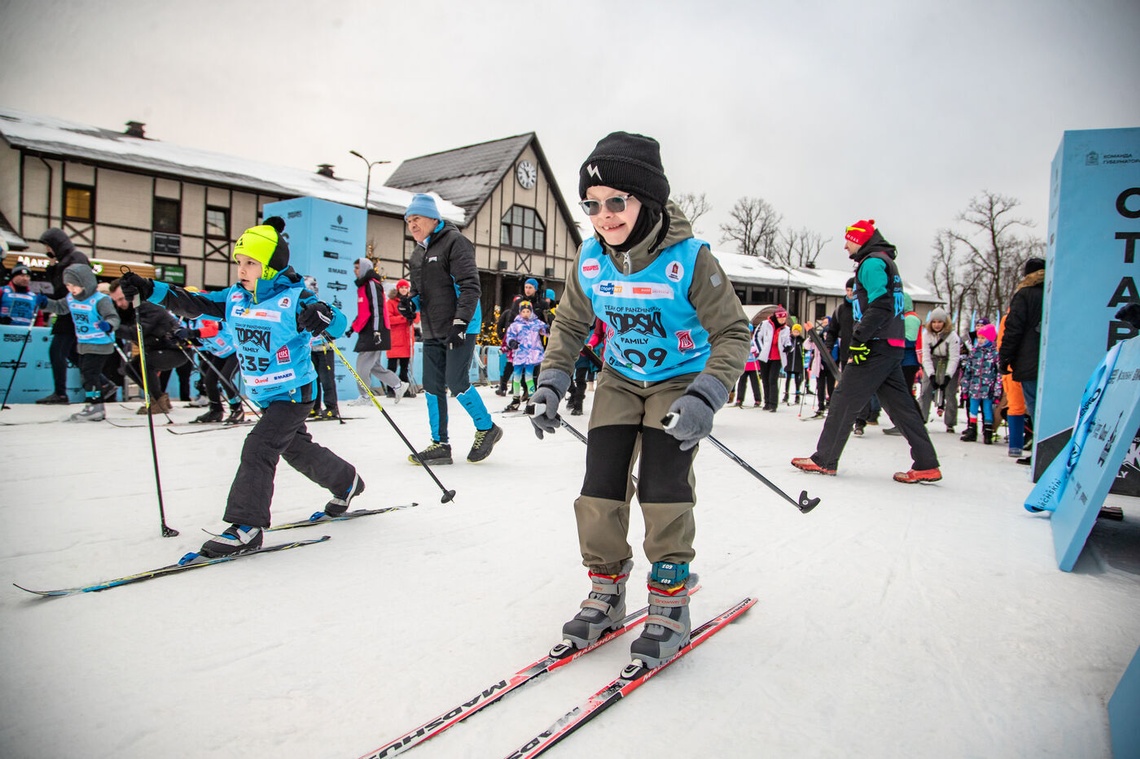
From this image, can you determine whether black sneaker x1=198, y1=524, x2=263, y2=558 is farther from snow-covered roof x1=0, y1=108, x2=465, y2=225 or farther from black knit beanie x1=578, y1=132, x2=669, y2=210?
snow-covered roof x1=0, y1=108, x2=465, y2=225

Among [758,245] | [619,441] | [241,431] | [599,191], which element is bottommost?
[241,431]

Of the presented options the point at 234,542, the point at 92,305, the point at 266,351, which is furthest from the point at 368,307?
the point at 234,542

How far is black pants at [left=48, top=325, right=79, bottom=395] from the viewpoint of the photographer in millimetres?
8562

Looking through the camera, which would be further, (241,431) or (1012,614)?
(241,431)

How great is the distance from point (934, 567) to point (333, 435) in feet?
19.0

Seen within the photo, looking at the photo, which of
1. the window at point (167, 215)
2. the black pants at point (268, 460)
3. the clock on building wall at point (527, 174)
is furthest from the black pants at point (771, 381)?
the clock on building wall at point (527, 174)

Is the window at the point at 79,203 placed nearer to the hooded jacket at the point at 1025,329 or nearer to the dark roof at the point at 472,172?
the dark roof at the point at 472,172

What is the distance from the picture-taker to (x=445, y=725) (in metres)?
1.72

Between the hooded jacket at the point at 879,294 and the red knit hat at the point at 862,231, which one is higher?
the red knit hat at the point at 862,231

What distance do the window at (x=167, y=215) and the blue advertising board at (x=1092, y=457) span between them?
24.0 meters

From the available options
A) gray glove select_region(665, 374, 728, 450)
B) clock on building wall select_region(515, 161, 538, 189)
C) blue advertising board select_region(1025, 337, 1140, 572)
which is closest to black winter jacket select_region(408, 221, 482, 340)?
gray glove select_region(665, 374, 728, 450)

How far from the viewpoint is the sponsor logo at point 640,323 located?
235 centimetres

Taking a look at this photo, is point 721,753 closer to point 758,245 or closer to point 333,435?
point 333,435

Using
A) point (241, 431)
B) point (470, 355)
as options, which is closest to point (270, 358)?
point (470, 355)
